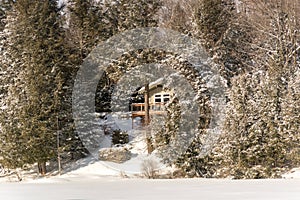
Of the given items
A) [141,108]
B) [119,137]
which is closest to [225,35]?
[141,108]

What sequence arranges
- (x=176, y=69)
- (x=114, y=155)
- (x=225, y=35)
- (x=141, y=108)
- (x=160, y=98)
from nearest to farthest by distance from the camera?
(x=176, y=69), (x=114, y=155), (x=225, y=35), (x=141, y=108), (x=160, y=98)

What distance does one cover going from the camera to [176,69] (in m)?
18.3

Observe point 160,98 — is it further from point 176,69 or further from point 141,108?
point 176,69

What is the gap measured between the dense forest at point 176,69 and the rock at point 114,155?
40.6 inches

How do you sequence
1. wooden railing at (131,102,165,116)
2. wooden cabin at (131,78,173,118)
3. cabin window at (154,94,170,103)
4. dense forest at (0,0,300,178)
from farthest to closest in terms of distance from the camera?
1. cabin window at (154,94,170,103)
2. wooden cabin at (131,78,173,118)
3. wooden railing at (131,102,165,116)
4. dense forest at (0,0,300,178)

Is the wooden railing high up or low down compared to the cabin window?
down

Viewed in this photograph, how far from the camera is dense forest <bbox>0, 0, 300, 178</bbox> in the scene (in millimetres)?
15453

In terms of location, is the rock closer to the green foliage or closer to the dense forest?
the dense forest

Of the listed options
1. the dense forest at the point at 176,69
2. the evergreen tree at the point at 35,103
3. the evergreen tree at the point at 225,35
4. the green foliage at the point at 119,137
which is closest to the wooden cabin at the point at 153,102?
the green foliage at the point at 119,137

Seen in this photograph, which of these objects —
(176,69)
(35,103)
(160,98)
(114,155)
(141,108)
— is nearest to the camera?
(35,103)

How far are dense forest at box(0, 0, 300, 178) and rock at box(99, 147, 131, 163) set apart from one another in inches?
40.6

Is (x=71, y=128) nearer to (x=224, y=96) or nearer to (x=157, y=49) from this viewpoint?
(x=157, y=49)

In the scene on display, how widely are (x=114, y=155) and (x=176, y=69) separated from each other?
4565 millimetres

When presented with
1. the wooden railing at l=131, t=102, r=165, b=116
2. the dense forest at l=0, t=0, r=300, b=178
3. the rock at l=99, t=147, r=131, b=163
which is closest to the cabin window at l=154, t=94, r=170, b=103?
the wooden railing at l=131, t=102, r=165, b=116
